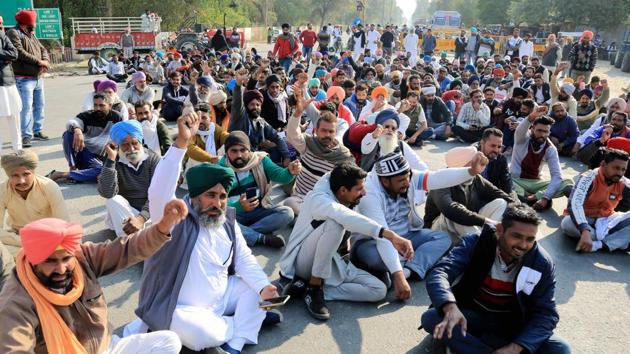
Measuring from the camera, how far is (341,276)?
4016mm

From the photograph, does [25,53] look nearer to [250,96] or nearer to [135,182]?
[250,96]

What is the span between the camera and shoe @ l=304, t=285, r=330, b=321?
376cm

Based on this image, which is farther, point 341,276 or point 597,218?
point 597,218

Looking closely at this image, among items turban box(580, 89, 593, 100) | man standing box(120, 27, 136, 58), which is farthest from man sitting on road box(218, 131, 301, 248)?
man standing box(120, 27, 136, 58)

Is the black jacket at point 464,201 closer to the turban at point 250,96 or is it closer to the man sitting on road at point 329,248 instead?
the man sitting on road at point 329,248

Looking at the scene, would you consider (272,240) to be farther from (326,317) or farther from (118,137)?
(118,137)

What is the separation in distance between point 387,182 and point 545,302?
1595 mm

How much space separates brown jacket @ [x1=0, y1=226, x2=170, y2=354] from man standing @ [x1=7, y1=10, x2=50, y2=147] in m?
6.53

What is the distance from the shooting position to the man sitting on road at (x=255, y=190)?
4.69 metres

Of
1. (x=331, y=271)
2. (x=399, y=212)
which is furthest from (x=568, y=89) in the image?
(x=331, y=271)

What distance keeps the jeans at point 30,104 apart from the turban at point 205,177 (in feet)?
21.0

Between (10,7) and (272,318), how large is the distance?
2396 centimetres

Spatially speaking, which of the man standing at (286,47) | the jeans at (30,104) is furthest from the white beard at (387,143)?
the man standing at (286,47)

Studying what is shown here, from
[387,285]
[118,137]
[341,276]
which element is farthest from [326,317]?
[118,137]
